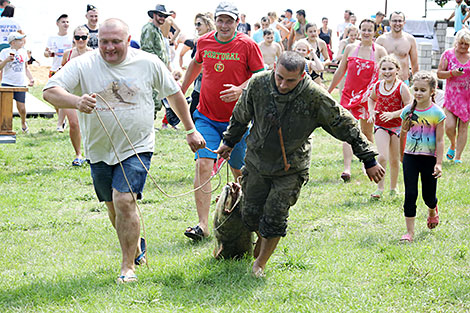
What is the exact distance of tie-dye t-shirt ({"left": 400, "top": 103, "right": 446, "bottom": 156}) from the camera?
625 centimetres

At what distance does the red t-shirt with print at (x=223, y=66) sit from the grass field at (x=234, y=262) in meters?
1.33

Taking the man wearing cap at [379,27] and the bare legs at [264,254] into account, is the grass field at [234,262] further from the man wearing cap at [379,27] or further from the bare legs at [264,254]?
the man wearing cap at [379,27]

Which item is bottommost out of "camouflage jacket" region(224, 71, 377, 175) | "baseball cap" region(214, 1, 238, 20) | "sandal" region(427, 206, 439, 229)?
"sandal" region(427, 206, 439, 229)

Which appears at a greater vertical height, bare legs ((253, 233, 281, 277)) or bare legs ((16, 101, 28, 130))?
bare legs ((16, 101, 28, 130))

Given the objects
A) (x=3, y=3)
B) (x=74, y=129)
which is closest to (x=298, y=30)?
(x=3, y=3)

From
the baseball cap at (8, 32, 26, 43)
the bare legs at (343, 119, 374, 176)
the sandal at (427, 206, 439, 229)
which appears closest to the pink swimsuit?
the bare legs at (343, 119, 374, 176)

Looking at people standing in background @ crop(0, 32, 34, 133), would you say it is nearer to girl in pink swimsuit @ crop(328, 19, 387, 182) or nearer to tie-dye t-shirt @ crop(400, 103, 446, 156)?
girl in pink swimsuit @ crop(328, 19, 387, 182)

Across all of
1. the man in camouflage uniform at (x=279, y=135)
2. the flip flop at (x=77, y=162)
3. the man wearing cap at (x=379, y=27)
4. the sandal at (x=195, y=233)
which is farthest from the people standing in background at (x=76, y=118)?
the man wearing cap at (x=379, y=27)

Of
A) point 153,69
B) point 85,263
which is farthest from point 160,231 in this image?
point 153,69

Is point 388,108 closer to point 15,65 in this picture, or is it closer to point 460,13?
point 15,65

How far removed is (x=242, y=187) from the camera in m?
5.28

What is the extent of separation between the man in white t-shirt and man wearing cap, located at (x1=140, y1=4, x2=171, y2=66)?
6580mm

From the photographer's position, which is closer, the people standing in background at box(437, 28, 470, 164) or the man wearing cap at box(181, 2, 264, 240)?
the man wearing cap at box(181, 2, 264, 240)

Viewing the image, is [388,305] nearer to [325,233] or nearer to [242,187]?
[242,187]
